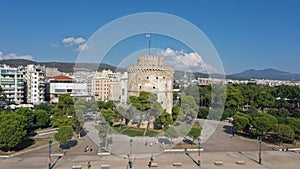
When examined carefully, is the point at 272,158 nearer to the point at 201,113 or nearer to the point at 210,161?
the point at 210,161

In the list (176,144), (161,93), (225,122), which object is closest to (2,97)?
(161,93)

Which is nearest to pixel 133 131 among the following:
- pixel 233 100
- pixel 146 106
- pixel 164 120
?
pixel 146 106

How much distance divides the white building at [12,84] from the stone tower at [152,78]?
31.8 metres

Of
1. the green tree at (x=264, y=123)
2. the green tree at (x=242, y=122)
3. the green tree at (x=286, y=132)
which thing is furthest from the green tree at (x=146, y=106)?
the green tree at (x=286, y=132)

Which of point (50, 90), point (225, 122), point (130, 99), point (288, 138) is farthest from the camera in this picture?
→ point (50, 90)

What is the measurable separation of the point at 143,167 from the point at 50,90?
61.7 metres

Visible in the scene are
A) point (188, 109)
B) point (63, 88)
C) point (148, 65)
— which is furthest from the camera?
point (63, 88)

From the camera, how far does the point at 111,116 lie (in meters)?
34.0

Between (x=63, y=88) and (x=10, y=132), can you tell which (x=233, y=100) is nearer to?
(x=10, y=132)

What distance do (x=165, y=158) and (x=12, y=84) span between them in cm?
4674

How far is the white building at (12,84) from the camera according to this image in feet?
190

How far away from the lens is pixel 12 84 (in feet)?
195

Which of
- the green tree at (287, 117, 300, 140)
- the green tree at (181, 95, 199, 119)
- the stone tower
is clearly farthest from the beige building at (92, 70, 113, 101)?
the green tree at (287, 117, 300, 140)

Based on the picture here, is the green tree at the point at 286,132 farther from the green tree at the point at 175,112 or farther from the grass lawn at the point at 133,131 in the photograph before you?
the green tree at the point at 175,112
